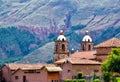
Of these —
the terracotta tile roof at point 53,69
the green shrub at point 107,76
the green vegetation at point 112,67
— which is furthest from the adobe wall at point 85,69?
the green shrub at point 107,76

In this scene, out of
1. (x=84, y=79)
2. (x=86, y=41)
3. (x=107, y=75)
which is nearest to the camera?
(x=107, y=75)

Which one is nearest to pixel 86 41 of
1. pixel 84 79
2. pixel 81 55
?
pixel 81 55

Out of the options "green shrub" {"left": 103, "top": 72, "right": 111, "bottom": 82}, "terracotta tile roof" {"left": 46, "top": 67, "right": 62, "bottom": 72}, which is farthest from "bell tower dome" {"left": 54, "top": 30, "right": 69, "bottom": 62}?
"green shrub" {"left": 103, "top": 72, "right": 111, "bottom": 82}

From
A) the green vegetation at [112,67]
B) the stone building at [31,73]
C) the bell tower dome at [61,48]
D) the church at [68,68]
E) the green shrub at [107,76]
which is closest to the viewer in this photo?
the green shrub at [107,76]

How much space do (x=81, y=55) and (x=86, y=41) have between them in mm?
21880

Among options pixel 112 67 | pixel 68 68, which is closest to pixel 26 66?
pixel 68 68

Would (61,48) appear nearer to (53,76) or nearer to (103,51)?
(103,51)

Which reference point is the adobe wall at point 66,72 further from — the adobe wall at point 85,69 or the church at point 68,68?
the adobe wall at point 85,69

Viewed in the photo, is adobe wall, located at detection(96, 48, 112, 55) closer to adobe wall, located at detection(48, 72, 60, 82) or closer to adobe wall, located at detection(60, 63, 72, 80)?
adobe wall, located at detection(60, 63, 72, 80)

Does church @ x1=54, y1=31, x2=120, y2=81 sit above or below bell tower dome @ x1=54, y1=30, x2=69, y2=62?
below

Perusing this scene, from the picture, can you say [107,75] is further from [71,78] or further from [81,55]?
[81,55]

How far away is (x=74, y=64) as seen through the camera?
10538cm

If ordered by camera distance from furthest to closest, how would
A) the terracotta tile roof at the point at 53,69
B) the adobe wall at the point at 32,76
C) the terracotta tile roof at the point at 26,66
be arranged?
1. the terracotta tile roof at the point at 26,66
2. the adobe wall at the point at 32,76
3. the terracotta tile roof at the point at 53,69

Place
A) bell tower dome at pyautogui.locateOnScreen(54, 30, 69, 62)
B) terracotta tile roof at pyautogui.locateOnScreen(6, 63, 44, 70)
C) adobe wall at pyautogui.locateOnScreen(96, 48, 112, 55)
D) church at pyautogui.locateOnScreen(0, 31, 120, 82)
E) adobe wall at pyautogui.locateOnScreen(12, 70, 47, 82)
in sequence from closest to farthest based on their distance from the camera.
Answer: church at pyautogui.locateOnScreen(0, 31, 120, 82) < adobe wall at pyautogui.locateOnScreen(12, 70, 47, 82) < adobe wall at pyautogui.locateOnScreen(96, 48, 112, 55) < terracotta tile roof at pyautogui.locateOnScreen(6, 63, 44, 70) < bell tower dome at pyautogui.locateOnScreen(54, 30, 69, 62)
